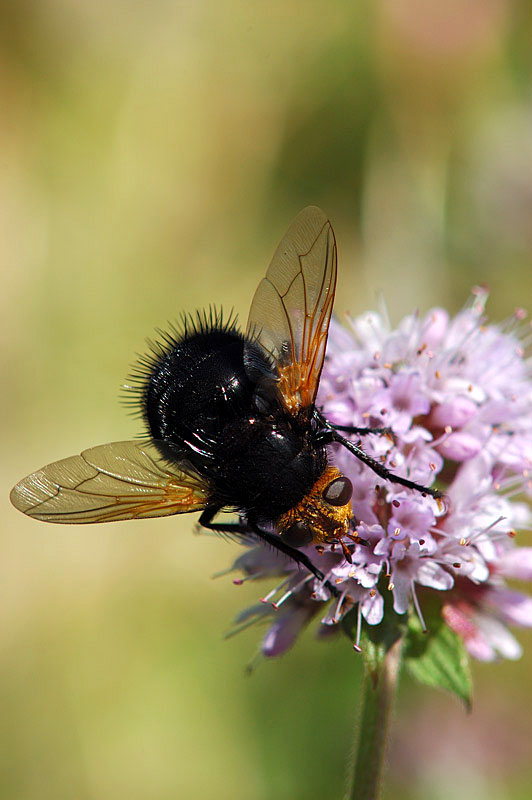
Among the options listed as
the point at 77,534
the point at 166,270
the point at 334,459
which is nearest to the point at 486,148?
the point at 166,270

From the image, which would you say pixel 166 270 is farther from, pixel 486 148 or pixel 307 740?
pixel 307 740

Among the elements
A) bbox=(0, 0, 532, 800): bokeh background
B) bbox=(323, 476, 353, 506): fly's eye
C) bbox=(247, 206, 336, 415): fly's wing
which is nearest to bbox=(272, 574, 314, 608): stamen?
bbox=(323, 476, 353, 506): fly's eye

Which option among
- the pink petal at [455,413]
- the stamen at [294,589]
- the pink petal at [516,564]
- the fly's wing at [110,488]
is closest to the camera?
the fly's wing at [110,488]

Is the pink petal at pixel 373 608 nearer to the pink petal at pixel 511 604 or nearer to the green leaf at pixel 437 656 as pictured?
the green leaf at pixel 437 656

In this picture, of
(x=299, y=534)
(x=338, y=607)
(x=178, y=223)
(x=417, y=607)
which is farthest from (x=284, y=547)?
(x=178, y=223)

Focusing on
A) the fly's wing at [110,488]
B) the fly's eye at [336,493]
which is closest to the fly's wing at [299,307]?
the fly's eye at [336,493]

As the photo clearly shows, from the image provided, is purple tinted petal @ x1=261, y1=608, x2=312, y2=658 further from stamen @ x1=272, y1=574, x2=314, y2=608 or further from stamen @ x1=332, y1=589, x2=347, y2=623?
stamen @ x1=332, y1=589, x2=347, y2=623
